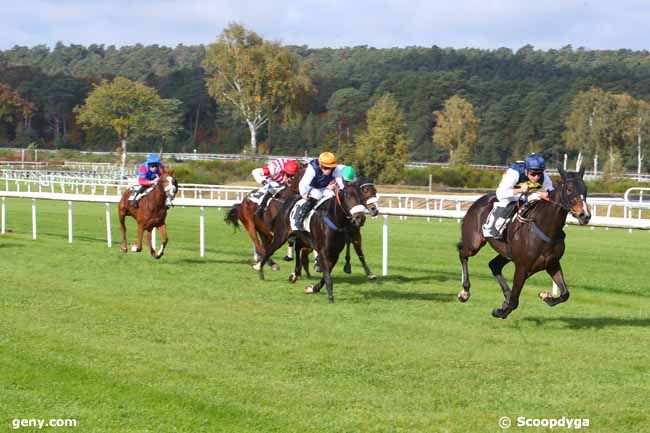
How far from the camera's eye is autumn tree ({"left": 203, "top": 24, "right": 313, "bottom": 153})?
7081 centimetres

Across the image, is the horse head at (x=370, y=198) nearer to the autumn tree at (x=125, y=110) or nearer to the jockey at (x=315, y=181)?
the jockey at (x=315, y=181)

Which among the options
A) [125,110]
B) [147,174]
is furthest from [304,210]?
[125,110]

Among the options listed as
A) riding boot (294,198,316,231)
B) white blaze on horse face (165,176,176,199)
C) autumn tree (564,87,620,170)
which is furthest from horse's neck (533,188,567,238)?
autumn tree (564,87,620,170)

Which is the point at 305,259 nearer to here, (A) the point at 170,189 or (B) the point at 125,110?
(A) the point at 170,189

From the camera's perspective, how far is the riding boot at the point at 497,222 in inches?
381

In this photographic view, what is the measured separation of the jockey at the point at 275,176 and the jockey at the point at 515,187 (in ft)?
15.5

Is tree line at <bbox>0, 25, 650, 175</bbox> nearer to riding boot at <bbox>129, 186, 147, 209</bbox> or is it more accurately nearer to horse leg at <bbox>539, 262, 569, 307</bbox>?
riding boot at <bbox>129, 186, 147, 209</bbox>

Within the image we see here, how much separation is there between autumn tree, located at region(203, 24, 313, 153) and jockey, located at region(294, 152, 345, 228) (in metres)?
59.6

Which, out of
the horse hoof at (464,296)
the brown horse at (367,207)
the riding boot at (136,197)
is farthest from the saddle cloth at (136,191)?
the horse hoof at (464,296)

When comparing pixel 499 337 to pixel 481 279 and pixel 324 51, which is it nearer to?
pixel 481 279

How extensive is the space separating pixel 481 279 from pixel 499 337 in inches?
218

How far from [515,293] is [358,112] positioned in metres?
86.9

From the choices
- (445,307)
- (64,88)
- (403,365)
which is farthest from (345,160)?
(64,88)

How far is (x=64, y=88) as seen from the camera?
9962 centimetres
